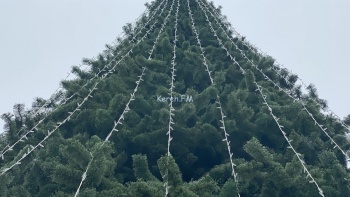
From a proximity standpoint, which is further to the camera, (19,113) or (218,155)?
(218,155)

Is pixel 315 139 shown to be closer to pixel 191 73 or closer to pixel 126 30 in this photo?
pixel 191 73

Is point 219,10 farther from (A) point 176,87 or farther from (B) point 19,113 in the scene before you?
(B) point 19,113

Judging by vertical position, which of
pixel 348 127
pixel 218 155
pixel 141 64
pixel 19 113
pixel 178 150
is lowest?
pixel 348 127

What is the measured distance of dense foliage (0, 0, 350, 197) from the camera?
4598 mm

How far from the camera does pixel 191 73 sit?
29.7 feet

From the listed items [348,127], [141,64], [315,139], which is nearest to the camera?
[315,139]

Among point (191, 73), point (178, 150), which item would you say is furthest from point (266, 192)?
point (191, 73)

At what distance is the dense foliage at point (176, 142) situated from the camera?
4.60 metres

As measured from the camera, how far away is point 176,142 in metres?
6.26

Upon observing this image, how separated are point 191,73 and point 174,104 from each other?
185 cm

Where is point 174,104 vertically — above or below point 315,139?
above

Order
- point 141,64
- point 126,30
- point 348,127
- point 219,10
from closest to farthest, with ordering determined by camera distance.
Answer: point 348,127, point 141,64, point 126,30, point 219,10

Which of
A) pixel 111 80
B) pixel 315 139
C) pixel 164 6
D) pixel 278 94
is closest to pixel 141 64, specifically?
pixel 111 80

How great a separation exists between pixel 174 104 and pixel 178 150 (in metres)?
1.34
